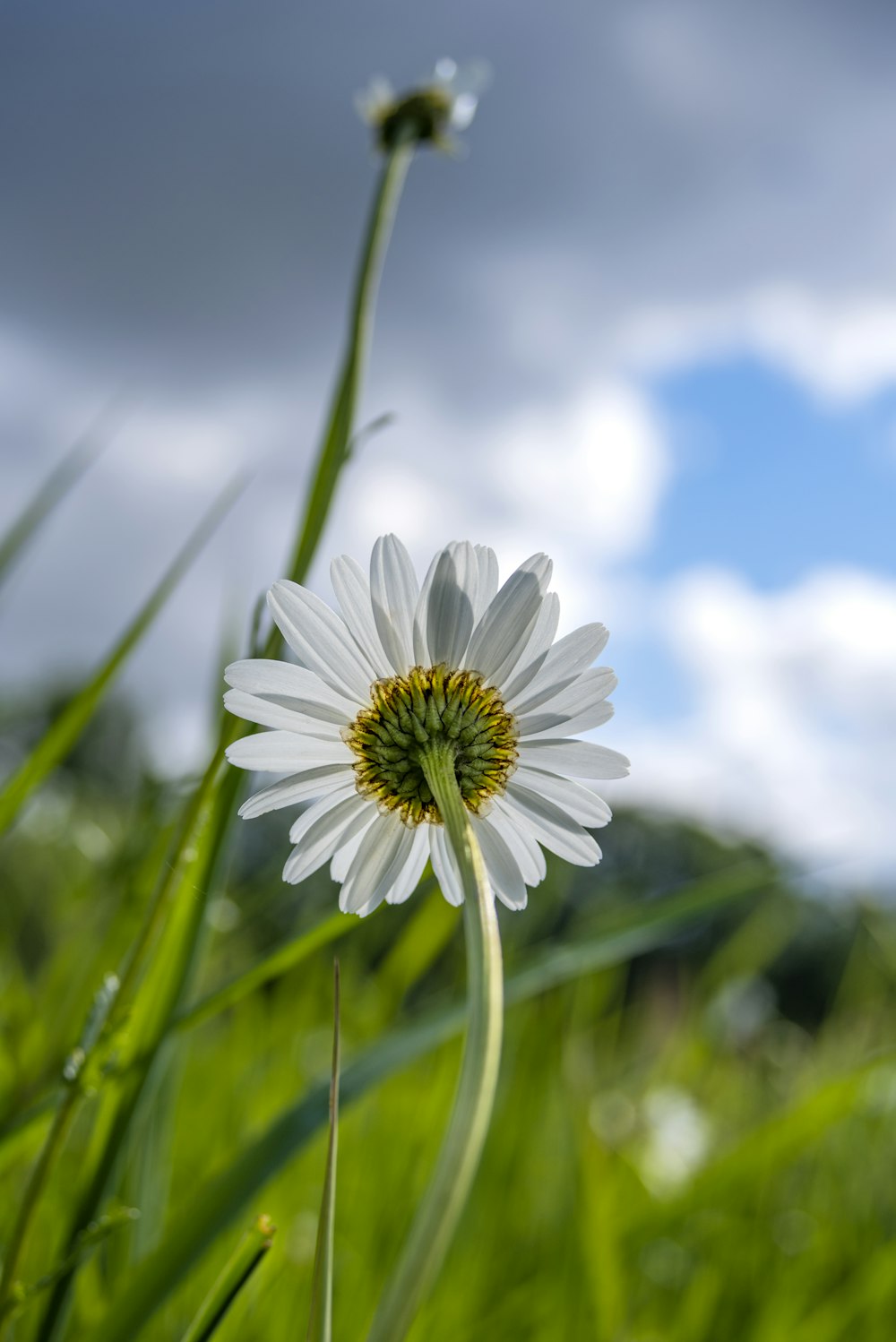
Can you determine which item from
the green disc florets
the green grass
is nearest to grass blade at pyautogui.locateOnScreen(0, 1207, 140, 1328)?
the green grass

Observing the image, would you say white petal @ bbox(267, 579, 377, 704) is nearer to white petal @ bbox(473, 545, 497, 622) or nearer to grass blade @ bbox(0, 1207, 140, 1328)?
white petal @ bbox(473, 545, 497, 622)

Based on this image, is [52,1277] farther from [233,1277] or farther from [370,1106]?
[370,1106]

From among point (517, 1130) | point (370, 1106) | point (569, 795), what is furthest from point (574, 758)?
point (370, 1106)

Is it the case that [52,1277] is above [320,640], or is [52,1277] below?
below

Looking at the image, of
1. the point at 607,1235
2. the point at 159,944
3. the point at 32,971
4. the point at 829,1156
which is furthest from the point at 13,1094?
the point at 32,971

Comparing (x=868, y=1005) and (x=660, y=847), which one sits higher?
(x=868, y=1005)

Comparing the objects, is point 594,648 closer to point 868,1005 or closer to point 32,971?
point 868,1005

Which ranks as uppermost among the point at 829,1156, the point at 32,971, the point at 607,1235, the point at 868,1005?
the point at 868,1005
